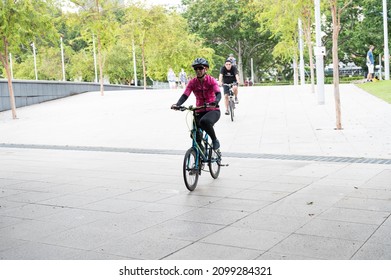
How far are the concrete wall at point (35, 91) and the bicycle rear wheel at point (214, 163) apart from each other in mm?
20453

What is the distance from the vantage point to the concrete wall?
87.2 feet

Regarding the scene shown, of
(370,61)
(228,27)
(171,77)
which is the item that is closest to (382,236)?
(370,61)

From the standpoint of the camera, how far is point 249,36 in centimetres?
5034

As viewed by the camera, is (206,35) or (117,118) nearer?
(117,118)

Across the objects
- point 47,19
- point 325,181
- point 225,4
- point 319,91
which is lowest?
point 325,181

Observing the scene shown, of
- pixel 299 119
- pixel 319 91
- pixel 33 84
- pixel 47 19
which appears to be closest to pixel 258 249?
pixel 299 119

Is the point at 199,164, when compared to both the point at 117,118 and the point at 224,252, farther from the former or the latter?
the point at 117,118

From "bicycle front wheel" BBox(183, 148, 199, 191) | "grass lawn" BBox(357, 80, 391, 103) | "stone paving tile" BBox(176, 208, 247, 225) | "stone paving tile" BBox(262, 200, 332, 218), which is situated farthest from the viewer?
"grass lawn" BBox(357, 80, 391, 103)

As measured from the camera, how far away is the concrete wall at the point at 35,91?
87.2 ft

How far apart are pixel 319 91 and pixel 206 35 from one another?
3325 centimetres

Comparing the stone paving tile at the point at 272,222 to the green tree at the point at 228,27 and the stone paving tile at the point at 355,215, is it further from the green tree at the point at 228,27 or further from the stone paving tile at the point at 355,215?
the green tree at the point at 228,27

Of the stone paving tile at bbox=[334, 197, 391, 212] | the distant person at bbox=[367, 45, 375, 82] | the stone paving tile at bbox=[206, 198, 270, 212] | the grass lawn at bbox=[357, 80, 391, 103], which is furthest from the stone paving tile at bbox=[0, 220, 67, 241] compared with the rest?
the distant person at bbox=[367, 45, 375, 82]

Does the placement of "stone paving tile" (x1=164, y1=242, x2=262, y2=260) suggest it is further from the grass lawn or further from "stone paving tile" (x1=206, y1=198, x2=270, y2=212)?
the grass lawn

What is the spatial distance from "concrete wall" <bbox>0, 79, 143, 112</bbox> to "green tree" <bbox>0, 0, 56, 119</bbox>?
198 inches
